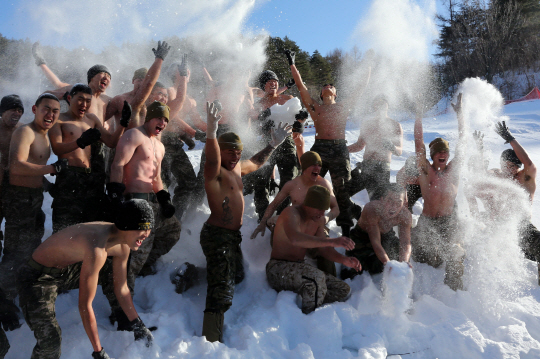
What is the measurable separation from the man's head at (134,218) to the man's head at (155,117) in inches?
39.8

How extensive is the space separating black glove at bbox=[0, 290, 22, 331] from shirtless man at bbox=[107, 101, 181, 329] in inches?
28.4

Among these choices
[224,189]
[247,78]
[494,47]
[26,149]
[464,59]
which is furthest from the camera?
[464,59]

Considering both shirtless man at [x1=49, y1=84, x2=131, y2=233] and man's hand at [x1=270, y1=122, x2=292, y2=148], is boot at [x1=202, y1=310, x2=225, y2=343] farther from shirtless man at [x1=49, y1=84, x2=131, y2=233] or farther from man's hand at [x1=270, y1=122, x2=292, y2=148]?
man's hand at [x1=270, y1=122, x2=292, y2=148]

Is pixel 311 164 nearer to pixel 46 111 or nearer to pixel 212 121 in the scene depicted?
pixel 212 121

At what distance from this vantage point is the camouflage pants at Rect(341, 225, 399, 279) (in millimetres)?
3965

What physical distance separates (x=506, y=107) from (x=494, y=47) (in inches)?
317

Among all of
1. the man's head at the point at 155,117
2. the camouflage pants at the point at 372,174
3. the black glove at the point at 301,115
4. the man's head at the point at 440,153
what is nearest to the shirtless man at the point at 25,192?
the man's head at the point at 155,117

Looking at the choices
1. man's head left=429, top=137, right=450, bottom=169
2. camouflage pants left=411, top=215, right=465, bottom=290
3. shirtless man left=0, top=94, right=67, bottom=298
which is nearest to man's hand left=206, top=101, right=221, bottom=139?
shirtless man left=0, top=94, right=67, bottom=298

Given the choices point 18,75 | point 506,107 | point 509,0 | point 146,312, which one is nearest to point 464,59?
point 509,0

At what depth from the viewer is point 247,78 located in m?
5.70

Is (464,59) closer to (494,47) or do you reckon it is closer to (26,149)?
(494,47)

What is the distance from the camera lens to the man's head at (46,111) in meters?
3.15

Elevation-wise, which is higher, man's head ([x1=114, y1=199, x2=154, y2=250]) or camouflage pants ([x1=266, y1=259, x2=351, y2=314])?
man's head ([x1=114, y1=199, x2=154, y2=250])

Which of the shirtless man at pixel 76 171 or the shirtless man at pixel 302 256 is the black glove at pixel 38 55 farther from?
the shirtless man at pixel 302 256
